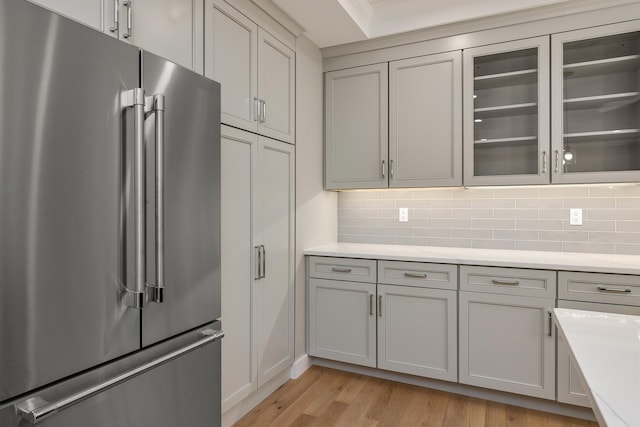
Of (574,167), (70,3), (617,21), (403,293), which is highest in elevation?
(617,21)

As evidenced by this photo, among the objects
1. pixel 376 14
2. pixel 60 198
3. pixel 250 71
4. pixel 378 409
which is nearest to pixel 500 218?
pixel 378 409

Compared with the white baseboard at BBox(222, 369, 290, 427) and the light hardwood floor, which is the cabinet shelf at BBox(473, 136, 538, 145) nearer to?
the light hardwood floor

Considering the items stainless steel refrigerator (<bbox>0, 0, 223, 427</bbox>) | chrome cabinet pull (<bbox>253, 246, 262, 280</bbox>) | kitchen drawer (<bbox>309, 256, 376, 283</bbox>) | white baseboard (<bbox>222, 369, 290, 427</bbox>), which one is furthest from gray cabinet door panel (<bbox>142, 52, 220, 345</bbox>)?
kitchen drawer (<bbox>309, 256, 376, 283</bbox>)

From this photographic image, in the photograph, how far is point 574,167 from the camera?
2578mm

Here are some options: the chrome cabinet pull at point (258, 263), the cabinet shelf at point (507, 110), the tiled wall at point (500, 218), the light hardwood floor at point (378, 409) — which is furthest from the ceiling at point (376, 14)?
the light hardwood floor at point (378, 409)

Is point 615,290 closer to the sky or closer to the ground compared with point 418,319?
closer to the sky

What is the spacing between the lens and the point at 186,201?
1400 mm

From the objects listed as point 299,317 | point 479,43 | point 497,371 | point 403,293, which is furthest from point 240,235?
point 479,43

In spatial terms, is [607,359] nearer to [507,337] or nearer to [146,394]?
[146,394]

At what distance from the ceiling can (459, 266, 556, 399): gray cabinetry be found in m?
1.75

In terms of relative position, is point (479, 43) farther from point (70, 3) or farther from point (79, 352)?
point (79, 352)

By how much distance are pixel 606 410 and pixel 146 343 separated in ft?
3.88

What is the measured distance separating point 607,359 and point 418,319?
68.1 inches

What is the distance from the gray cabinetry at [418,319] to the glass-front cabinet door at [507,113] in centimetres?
79
